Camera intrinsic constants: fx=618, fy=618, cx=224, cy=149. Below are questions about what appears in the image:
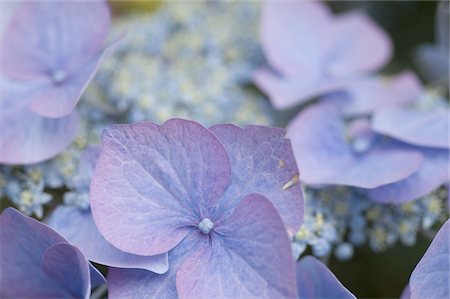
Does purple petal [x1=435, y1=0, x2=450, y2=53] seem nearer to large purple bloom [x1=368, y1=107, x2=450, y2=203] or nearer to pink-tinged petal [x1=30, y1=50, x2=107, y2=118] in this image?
large purple bloom [x1=368, y1=107, x2=450, y2=203]

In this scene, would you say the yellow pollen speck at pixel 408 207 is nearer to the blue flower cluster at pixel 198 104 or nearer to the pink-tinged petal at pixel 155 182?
the blue flower cluster at pixel 198 104

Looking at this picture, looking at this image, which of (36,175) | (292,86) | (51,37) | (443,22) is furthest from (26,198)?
(443,22)

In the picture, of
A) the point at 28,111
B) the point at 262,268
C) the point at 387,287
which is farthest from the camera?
the point at 387,287

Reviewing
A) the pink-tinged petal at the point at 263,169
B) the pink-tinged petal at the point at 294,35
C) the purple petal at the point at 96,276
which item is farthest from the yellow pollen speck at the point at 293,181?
the pink-tinged petal at the point at 294,35

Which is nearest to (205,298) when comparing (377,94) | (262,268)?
(262,268)

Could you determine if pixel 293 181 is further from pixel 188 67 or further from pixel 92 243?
pixel 188 67

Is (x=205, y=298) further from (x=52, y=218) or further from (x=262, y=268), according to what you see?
(x=52, y=218)
